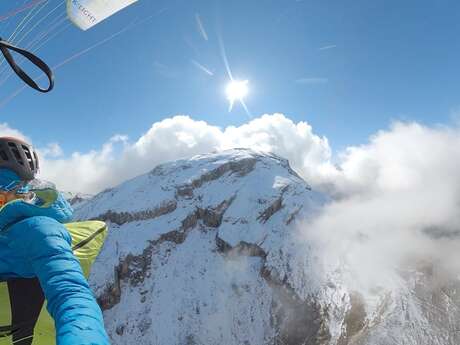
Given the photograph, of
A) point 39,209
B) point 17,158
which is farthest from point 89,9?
point 39,209

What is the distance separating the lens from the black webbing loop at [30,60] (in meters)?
4.26

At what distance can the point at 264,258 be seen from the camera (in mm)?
124375

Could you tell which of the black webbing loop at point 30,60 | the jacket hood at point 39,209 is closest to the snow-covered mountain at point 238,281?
the black webbing loop at point 30,60

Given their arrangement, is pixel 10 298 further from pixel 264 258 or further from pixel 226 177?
pixel 226 177

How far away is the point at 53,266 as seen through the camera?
2326 mm

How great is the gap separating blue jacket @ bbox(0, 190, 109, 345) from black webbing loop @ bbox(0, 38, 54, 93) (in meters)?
2.00

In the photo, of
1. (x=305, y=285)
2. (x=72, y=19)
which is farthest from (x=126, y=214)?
(x=72, y=19)

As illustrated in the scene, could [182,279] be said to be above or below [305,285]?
below

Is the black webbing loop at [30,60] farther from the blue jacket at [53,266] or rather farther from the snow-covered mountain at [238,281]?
the snow-covered mountain at [238,281]

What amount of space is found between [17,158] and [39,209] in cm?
122

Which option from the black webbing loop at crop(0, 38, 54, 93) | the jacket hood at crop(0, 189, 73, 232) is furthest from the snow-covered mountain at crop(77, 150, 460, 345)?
the jacket hood at crop(0, 189, 73, 232)

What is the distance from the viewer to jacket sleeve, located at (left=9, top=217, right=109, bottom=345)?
1.99 meters

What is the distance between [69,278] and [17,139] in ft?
7.73

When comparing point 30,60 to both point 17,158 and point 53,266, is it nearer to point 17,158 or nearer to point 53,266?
point 17,158
